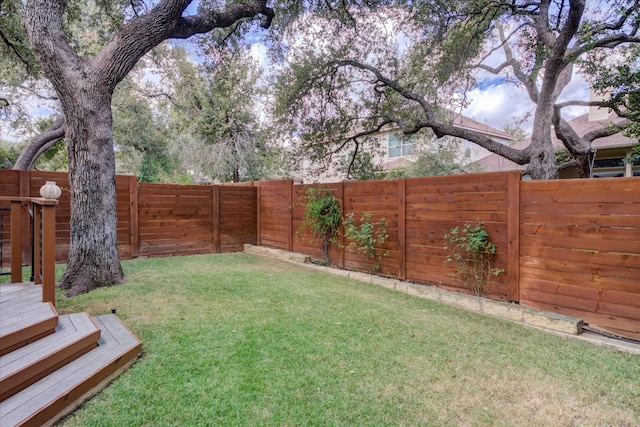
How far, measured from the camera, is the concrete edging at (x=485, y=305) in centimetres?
348

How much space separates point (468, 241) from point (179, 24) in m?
5.91

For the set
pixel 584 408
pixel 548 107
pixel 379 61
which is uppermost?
pixel 379 61

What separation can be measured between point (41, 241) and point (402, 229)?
4.99 meters

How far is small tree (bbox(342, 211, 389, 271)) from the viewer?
18.9 ft

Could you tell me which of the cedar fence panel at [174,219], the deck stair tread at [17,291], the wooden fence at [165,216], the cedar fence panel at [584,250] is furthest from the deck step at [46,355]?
the cedar fence panel at [174,219]

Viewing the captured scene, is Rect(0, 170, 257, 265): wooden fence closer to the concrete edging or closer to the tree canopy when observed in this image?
the tree canopy

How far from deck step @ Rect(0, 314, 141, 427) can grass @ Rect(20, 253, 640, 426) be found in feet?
0.28

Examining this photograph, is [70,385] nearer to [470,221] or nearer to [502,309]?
[502,309]

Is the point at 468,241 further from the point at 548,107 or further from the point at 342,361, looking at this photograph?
the point at 548,107

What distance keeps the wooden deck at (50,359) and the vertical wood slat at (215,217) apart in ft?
17.6

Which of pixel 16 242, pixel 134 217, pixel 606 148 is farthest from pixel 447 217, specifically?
pixel 606 148

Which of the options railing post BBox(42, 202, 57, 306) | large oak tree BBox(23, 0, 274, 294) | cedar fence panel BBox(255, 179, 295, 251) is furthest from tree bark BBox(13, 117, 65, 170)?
railing post BBox(42, 202, 57, 306)

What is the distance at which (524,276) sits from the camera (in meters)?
4.02

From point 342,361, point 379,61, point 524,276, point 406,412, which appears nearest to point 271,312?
point 342,361
